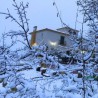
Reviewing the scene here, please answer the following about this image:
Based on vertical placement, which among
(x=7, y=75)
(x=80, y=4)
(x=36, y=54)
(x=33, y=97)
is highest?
(x=80, y=4)

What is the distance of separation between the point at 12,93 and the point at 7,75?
0.22 m

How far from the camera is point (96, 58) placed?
337 cm

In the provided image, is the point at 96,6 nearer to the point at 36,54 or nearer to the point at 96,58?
the point at 96,58

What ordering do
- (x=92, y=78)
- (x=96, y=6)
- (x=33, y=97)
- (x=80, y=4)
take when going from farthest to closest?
(x=96, y=6) → (x=80, y=4) → (x=92, y=78) → (x=33, y=97)

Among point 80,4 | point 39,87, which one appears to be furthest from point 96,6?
point 39,87

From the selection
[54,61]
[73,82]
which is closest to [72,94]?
[73,82]

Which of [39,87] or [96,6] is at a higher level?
[96,6]

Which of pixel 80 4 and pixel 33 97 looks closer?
pixel 33 97

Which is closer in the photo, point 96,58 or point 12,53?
point 12,53

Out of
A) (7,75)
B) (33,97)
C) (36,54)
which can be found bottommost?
(33,97)

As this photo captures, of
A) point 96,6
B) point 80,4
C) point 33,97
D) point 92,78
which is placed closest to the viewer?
A: point 33,97

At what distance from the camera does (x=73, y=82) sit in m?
3.15

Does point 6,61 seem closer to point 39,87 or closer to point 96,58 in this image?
point 39,87

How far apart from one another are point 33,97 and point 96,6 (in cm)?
157
